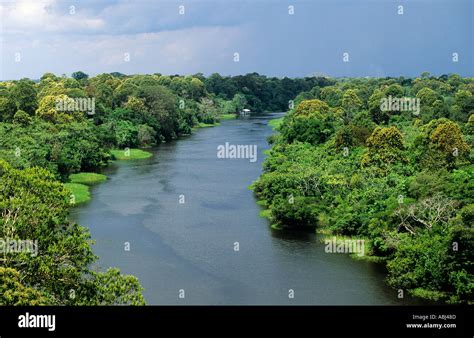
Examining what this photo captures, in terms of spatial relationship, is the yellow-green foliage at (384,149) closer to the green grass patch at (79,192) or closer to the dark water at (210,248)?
the dark water at (210,248)

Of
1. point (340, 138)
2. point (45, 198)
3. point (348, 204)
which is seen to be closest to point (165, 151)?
point (340, 138)

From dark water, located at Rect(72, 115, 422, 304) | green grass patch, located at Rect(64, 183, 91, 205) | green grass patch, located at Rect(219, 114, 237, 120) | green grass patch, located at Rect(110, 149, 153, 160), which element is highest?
green grass patch, located at Rect(219, 114, 237, 120)

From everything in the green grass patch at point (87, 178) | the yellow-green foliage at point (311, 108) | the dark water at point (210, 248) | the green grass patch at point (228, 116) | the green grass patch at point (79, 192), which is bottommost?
the dark water at point (210, 248)

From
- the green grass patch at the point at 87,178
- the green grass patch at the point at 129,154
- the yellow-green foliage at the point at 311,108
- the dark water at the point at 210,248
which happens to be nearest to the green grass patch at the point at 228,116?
the yellow-green foliage at the point at 311,108

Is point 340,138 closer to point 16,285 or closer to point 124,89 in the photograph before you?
point 16,285

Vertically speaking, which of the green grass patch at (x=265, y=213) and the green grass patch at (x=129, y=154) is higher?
the green grass patch at (x=129, y=154)

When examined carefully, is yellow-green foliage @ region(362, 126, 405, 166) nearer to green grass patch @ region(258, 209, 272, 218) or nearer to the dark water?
green grass patch @ region(258, 209, 272, 218)

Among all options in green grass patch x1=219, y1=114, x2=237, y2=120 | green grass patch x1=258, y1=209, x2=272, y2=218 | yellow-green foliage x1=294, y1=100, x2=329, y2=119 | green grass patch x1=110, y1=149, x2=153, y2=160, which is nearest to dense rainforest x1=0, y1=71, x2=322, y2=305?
green grass patch x1=110, y1=149, x2=153, y2=160
